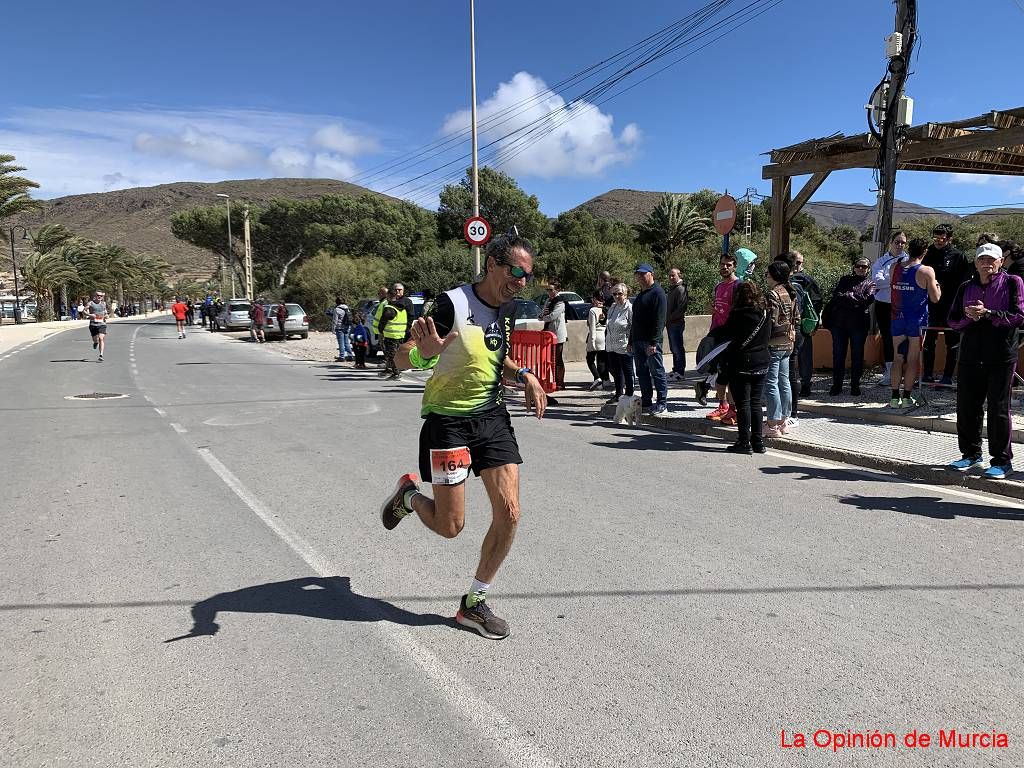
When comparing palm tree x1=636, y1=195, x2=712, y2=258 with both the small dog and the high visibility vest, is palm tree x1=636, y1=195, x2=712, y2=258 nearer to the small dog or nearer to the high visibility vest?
the high visibility vest

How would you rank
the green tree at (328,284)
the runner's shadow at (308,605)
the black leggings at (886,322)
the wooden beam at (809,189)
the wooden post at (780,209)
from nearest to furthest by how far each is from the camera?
the runner's shadow at (308,605)
the black leggings at (886,322)
the wooden beam at (809,189)
the wooden post at (780,209)
the green tree at (328,284)

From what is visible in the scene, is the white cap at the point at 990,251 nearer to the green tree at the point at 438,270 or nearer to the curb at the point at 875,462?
the curb at the point at 875,462

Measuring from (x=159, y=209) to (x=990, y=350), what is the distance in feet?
531

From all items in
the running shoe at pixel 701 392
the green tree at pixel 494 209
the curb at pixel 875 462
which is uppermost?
the green tree at pixel 494 209

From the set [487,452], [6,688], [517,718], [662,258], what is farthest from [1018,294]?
[662,258]

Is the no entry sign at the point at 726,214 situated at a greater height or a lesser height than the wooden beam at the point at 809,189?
lesser

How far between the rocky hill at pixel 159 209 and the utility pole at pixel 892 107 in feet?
380

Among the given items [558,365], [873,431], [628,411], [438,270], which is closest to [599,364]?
[558,365]

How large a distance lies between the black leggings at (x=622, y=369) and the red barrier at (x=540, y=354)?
1710mm

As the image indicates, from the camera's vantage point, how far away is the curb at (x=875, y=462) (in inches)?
237

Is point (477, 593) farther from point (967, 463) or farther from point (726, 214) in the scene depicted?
point (726, 214)

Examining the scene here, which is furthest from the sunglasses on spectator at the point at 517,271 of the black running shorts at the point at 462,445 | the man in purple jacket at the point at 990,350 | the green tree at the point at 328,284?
the green tree at the point at 328,284

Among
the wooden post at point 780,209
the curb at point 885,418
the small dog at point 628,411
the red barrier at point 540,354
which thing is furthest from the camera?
the wooden post at point 780,209

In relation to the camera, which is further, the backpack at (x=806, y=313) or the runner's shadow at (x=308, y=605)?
the backpack at (x=806, y=313)
